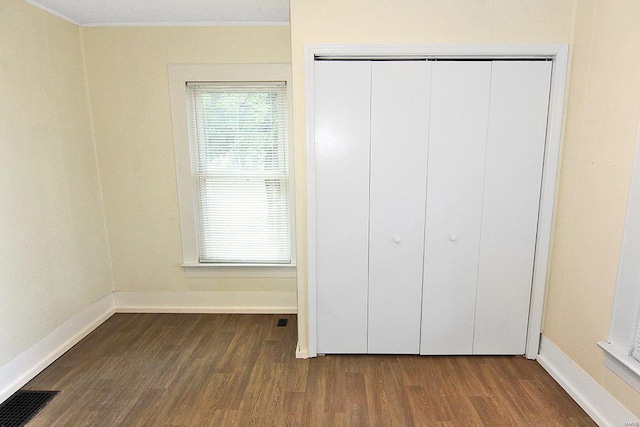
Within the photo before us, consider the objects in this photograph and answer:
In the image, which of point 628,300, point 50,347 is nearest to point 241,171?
point 50,347

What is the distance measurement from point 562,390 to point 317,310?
1.59 metres

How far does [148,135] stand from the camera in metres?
2.87

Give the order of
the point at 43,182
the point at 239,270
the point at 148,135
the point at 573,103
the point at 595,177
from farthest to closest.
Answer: the point at 239,270 < the point at 148,135 < the point at 43,182 < the point at 573,103 < the point at 595,177

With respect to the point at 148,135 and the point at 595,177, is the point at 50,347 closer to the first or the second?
the point at 148,135

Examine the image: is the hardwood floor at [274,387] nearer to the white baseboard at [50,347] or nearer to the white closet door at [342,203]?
the white baseboard at [50,347]

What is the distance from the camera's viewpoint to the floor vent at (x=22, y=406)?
6.15ft

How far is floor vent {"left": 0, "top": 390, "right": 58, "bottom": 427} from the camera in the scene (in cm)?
187

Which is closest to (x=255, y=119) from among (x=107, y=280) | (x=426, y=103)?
(x=426, y=103)

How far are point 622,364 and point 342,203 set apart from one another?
1688 mm

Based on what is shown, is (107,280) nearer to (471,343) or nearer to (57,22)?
(57,22)

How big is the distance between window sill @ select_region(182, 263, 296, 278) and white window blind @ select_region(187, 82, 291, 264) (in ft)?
0.18

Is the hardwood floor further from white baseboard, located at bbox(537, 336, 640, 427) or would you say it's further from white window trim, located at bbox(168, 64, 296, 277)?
white window trim, located at bbox(168, 64, 296, 277)

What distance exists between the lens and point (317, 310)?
94.6 inches

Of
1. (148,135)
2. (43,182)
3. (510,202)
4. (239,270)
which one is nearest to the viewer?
(510,202)
